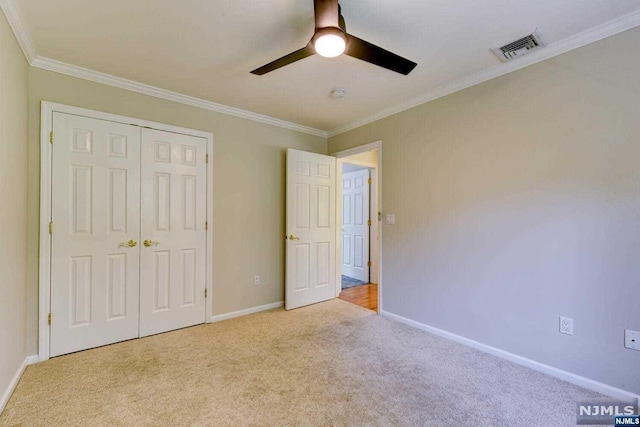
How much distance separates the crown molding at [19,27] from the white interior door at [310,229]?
7.61 ft

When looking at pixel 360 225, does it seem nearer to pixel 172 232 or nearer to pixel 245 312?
pixel 245 312

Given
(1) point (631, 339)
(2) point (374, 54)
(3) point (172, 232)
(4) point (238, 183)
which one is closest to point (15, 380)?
(3) point (172, 232)

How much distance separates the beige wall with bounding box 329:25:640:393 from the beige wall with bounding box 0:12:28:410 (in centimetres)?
317

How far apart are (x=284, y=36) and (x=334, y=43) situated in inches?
25.0

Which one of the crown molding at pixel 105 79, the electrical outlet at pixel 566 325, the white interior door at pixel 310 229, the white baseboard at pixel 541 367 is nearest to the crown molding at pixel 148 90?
the crown molding at pixel 105 79

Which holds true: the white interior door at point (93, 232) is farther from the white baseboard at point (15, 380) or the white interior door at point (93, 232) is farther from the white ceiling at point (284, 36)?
the white ceiling at point (284, 36)

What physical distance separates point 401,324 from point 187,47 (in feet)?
10.6

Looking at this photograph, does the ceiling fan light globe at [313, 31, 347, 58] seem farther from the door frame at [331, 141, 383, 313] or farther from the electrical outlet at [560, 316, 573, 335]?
the electrical outlet at [560, 316, 573, 335]

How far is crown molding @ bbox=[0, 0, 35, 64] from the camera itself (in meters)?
1.69

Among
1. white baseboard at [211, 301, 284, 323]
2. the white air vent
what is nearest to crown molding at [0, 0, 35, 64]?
white baseboard at [211, 301, 284, 323]

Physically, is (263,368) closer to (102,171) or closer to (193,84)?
(102,171)

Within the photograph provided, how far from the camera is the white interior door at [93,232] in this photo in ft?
7.81

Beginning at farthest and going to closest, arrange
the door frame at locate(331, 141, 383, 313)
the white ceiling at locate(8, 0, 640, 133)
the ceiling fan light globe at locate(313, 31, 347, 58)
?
the door frame at locate(331, 141, 383, 313), the white ceiling at locate(8, 0, 640, 133), the ceiling fan light globe at locate(313, 31, 347, 58)

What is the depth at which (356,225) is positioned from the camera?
5422 mm
